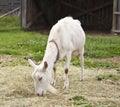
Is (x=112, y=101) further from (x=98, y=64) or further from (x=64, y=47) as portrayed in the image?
(x=98, y=64)

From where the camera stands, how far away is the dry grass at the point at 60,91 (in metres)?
9.09

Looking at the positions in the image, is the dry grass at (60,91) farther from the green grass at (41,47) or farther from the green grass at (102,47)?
the green grass at (102,47)

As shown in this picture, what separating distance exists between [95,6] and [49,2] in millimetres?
2553

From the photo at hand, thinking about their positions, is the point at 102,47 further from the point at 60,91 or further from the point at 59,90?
the point at 60,91

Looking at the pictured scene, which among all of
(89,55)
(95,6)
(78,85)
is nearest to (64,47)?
(78,85)

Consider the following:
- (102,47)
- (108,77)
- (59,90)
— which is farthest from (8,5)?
(59,90)

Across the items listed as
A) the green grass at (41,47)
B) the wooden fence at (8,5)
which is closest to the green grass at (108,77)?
the green grass at (41,47)

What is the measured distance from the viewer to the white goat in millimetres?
9648

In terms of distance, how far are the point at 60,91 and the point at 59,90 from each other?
13 centimetres

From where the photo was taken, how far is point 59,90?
1052 cm

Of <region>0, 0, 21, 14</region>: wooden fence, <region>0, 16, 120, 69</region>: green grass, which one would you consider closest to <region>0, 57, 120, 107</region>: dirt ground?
<region>0, 16, 120, 69</region>: green grass

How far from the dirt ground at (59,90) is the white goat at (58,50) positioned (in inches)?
10.0

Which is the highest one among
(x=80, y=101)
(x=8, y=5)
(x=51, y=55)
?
(x=8, y=5)

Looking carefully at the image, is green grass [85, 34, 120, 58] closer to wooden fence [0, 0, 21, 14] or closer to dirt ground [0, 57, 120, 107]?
dirt ground [0, 57, 120, 107]
